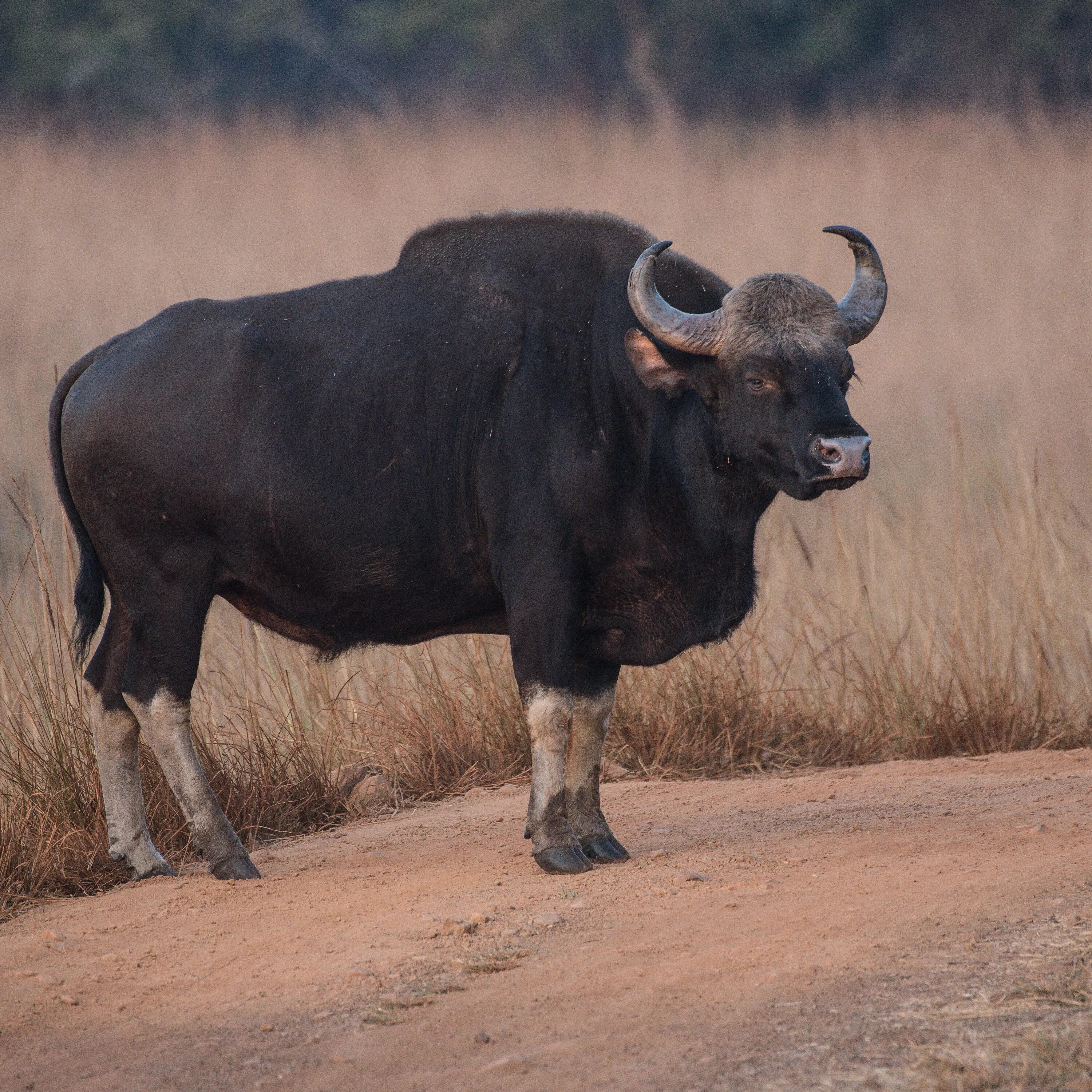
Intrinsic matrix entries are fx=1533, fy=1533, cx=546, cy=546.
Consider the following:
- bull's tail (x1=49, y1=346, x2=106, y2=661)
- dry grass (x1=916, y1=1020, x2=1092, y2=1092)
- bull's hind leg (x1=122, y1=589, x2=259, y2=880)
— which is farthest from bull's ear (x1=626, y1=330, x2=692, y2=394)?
dry grass (x1=916, y1=1020, x2=1092, y2=1092)

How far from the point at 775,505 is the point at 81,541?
6.53 meters

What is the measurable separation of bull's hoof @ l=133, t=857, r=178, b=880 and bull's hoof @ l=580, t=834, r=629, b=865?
1.60 metres

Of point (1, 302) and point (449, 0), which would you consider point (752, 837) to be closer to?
point (1, 302)

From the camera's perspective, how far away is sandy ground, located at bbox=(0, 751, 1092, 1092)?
3.88m

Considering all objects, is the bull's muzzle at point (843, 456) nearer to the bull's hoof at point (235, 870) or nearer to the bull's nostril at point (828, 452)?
the bull's nostril at point (828, 452)

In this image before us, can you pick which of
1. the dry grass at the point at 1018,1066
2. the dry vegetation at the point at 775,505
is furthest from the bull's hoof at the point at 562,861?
the dry grass at the point at 1018,1066

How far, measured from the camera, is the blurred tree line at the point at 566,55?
79.4 feet

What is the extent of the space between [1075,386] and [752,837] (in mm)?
11750

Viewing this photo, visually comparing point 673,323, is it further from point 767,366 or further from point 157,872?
point 157,872

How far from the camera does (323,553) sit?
5.68 metres

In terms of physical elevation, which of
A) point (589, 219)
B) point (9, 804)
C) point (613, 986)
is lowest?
point (613, 986)

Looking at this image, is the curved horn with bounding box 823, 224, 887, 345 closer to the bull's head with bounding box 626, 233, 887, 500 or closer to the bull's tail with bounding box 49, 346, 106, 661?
the bull's head with bounding box 626, 233, 887, 500

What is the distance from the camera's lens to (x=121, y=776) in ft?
19.4

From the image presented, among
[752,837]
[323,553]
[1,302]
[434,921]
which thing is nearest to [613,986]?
[434,921]
